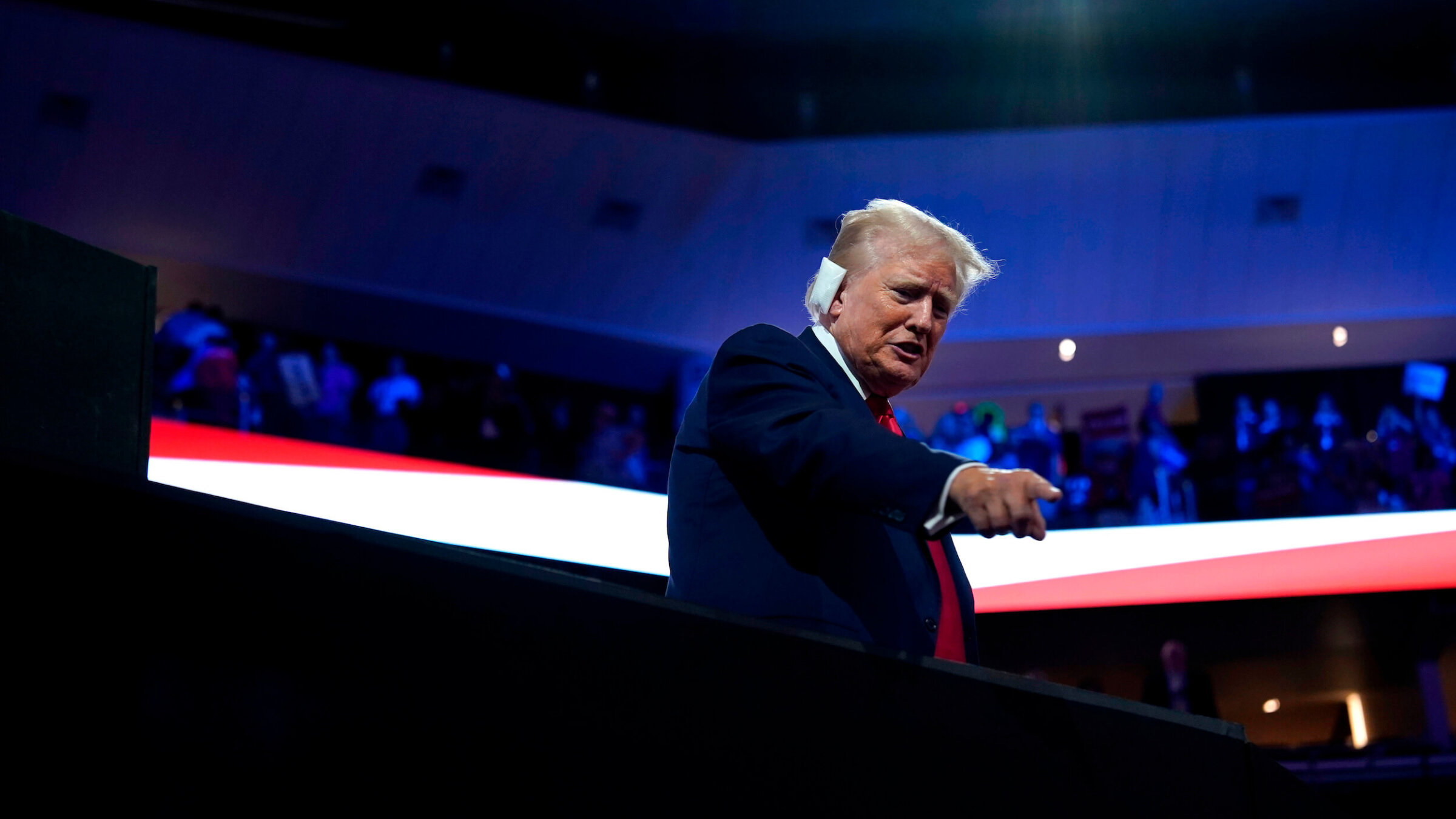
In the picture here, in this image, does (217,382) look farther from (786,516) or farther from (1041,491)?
(1041,491)

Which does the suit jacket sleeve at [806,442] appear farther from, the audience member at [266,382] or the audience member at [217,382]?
the audience member at [266,382]

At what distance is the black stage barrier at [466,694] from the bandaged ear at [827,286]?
0.59 m

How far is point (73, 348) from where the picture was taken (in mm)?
1159

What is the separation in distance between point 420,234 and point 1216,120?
23.9 ft

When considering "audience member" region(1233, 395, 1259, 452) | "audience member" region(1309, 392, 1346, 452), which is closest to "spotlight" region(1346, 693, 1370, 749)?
"audience member" region(1233, 395, 1259, 452)

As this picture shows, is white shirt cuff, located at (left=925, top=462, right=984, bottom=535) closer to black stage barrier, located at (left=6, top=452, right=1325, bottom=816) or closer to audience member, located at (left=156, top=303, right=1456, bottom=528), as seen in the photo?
black stage barrier, located at (left=6, top=452, right=1325, bottom=816)

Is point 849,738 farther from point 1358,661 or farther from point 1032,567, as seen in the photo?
point 1358,661

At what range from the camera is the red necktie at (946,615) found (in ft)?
4.34

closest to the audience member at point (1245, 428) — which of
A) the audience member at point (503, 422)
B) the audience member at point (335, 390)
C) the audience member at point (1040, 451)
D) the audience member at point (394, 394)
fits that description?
the audience member at point (1040, 451)

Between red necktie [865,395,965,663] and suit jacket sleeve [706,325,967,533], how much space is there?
16cm

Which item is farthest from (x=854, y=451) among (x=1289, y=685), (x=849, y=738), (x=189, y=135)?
(x=189, y=135)

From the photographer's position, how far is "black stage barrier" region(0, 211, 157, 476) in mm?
1077

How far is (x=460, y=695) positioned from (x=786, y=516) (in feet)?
1.48

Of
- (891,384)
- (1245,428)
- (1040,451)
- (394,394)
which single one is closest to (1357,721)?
(1040,451)
